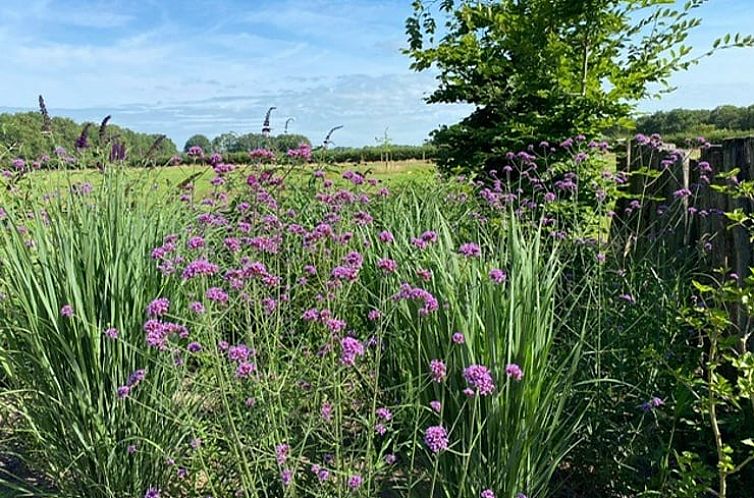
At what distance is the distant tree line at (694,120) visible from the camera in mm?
5316

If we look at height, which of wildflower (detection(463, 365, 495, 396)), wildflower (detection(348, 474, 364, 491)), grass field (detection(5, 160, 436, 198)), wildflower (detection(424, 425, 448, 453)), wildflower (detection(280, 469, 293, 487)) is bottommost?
wildflower (detection(348, 474, 364, 491))

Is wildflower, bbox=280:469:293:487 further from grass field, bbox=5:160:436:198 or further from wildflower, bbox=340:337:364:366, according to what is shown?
grass field, bbox=5:160:436:198

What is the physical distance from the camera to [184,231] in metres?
2.82

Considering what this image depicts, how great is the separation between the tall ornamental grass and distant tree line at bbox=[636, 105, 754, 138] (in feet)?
14.9

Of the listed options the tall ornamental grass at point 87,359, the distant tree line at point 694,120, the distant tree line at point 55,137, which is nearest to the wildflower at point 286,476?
the tall ornamental grass at point 87,359

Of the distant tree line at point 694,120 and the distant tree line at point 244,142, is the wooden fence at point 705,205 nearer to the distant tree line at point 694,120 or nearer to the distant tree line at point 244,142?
the distant tree line at point 694,120

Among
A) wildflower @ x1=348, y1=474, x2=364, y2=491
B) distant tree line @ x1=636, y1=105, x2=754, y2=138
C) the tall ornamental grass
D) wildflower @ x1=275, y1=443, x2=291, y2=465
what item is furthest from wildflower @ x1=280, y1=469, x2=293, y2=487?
distant tree line @ x1=636, y1=105, x2=754, y2=138

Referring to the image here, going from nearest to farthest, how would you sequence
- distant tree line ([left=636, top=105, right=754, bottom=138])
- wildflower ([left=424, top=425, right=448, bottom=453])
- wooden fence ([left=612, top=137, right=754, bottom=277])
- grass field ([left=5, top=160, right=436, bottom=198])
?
wildflower ([left=424, top=425, right=448, bottom=453])
wooden fence ([left=612, top=137, right=754, bottom=277])
grass field ([left=5, top=160, right=436, bottom=198])
distant tree line ([left=636, top=105, right=754, bottom=138])

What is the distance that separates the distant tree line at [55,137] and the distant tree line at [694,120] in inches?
160

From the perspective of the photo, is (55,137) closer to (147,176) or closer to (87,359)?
(147,176)

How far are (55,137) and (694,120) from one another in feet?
17.0

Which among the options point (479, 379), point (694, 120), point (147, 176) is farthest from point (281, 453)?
point (694, 120)

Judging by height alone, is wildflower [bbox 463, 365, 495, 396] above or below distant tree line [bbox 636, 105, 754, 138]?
below

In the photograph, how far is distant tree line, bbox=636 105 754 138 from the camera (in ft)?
17.4
